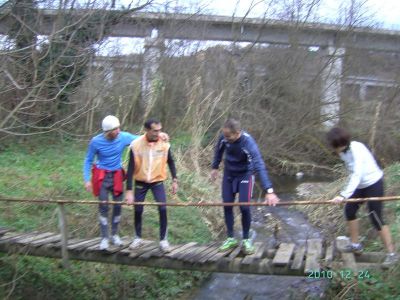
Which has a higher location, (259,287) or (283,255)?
(283,255)

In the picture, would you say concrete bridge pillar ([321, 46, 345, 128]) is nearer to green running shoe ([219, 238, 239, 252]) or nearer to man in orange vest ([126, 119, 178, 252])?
green running shoe ([219, 238, 239, 252])

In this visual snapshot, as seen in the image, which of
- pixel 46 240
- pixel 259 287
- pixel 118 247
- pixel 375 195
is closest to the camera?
pixel 375 195

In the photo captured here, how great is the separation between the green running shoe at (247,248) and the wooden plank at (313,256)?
2.19 feet

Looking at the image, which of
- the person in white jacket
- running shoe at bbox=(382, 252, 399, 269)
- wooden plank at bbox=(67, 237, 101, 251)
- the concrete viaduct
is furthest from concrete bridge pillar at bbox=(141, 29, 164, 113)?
running shoe at bbox=(382, 252, 399, 269)

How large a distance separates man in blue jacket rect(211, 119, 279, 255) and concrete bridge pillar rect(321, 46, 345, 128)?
15.2 meters

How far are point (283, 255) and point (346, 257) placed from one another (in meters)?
0.71

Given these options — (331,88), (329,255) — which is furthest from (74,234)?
(331,88)

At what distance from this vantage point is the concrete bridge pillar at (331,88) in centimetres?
2055

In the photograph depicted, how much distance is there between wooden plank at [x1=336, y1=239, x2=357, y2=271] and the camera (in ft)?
17.5

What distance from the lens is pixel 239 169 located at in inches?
232

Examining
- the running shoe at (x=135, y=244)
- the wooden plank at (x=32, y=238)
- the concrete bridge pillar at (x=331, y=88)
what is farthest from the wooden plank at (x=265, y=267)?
the concrete bridge pillar at (x=331, y=88)

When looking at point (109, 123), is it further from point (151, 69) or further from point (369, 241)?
point (151, 69)

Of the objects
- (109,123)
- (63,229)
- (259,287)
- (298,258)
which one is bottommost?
(259,287)

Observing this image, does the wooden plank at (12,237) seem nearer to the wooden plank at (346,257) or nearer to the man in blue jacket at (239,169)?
the man in blue jacket at (239,169)
